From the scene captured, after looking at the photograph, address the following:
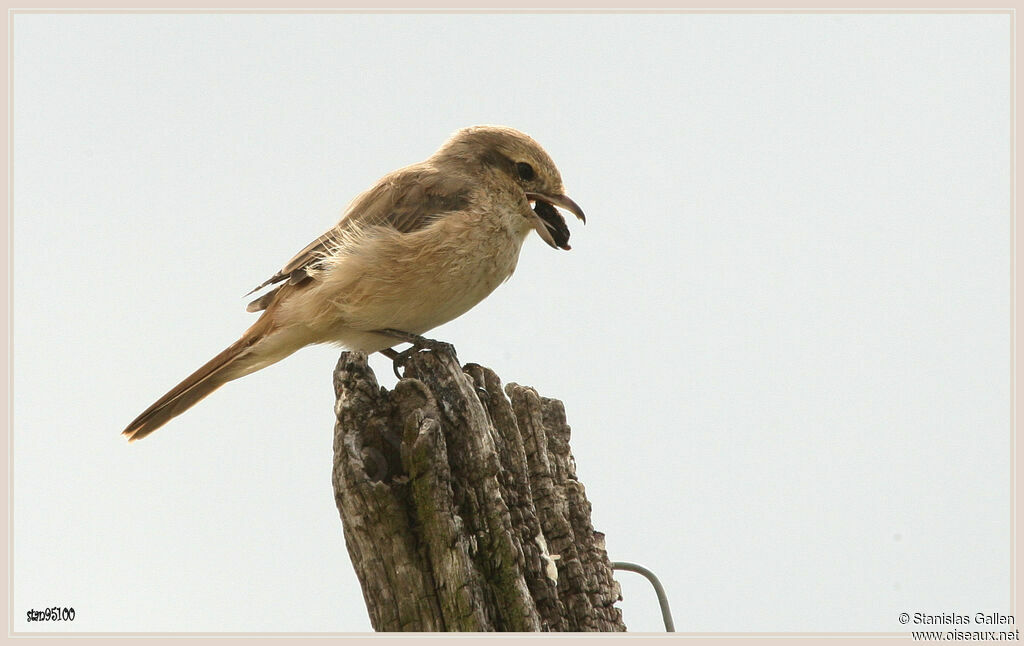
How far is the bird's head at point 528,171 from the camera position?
18.7 ft

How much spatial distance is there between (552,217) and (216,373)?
1986 mm

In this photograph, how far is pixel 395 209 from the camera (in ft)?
18.5

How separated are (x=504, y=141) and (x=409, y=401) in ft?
8.31

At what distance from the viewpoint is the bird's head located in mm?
5691

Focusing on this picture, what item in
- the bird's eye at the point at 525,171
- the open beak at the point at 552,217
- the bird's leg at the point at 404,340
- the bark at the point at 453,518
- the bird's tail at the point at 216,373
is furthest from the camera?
the bird's eye at the point at 525,171

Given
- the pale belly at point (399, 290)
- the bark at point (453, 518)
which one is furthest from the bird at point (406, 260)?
the bark at point (453, 518)

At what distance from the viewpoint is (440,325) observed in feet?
18.1

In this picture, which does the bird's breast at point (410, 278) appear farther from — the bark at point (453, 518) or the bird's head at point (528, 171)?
the bark at point (453, 518)

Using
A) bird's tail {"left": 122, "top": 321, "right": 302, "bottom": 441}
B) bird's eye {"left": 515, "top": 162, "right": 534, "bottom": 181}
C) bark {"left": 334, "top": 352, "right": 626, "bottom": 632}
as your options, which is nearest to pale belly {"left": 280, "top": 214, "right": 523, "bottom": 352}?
bird's tail {"left": 122, "top": 321, "right": 302, "bottom": 441}

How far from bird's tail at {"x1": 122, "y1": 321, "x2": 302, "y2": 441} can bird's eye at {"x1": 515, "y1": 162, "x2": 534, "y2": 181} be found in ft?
5.04

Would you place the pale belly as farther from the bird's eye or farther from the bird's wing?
the bird's eye

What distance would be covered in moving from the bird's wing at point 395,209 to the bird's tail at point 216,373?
0.31m

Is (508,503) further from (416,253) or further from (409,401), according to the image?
(416,253)

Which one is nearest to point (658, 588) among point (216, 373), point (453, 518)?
point (453, 518)
